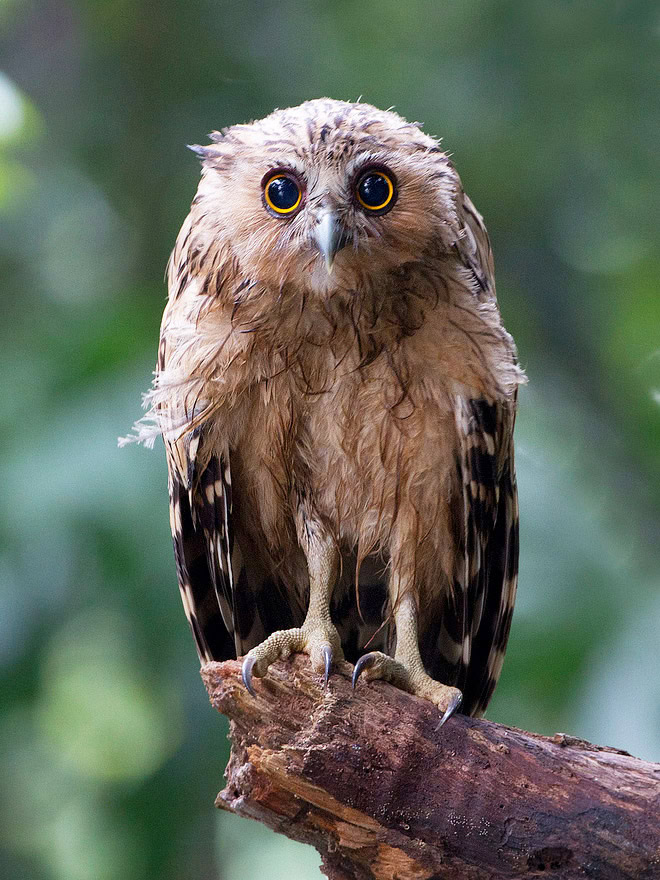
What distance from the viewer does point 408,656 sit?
210 cm

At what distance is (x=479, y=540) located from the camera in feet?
7.17

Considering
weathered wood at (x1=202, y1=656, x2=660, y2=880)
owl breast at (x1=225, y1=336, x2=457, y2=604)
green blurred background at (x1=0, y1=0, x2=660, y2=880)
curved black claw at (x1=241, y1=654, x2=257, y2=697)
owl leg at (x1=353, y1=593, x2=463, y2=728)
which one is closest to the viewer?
weathered wood at (x1=202, y1=656, x2=660, y2=880)

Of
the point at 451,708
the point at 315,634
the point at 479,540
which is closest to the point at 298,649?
the point at 315,634

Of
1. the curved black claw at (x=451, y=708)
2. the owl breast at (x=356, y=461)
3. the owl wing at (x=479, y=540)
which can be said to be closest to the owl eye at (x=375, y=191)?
the owl wing at (x=479, y=540)

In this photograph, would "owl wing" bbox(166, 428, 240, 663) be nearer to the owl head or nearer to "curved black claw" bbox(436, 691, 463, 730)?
the owl head

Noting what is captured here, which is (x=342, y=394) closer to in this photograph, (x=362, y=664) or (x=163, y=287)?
(x=362, y=664)

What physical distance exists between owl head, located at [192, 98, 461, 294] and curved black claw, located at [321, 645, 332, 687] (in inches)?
28.5

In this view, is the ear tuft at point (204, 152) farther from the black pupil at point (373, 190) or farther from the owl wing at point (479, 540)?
the owl wing at point (479, 540)

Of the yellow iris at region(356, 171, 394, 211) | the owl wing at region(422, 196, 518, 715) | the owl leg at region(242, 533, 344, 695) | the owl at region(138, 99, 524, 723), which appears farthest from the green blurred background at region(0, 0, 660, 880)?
the yellow iris at region(356, 171, 394, 211)

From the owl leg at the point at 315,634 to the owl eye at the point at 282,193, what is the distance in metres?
0.73

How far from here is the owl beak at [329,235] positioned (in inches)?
71.6

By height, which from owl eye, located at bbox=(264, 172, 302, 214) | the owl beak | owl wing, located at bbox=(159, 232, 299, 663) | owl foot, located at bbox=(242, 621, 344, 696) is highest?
owl eye, located at bbox=(264, 172, 302, 214)

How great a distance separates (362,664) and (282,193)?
953 mm

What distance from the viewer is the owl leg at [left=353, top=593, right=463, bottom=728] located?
191 centimetres
